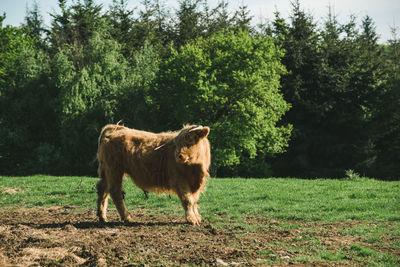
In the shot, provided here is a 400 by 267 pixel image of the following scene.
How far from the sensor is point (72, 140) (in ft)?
101

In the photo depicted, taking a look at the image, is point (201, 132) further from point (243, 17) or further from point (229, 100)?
point (243, 17)

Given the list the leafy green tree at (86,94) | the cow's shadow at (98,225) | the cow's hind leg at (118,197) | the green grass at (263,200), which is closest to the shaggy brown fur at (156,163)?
the cow's hind leg at (118,197)

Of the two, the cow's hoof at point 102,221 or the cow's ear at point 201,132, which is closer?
the cow's ear at point 201,132

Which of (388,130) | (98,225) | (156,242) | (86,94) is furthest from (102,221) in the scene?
(388,130)

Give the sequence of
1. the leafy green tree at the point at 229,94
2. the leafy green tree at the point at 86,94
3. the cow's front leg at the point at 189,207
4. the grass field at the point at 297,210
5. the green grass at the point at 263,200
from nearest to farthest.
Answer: the grass field at the point at 297,210
the cow's front leg at the point at 189,207
the green grass at the point at 263,200
the leafy green tree at the point at 229,94
the leafy green tree at the point at 86,94

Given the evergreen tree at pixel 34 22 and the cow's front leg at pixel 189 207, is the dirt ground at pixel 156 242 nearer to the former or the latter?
the cow's front leg at pixel 189 207

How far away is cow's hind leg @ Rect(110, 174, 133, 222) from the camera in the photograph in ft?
27.4

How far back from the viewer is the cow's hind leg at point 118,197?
8352 mm

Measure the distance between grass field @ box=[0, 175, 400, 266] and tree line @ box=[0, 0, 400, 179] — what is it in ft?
43.8

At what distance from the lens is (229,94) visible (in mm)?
27344

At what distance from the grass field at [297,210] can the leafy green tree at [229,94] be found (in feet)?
38.5

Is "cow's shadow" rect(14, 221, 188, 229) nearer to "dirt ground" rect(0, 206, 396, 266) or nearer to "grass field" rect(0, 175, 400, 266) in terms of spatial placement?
"dirt ground" rect(0, 206, 396, 266)

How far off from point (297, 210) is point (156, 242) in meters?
4.37

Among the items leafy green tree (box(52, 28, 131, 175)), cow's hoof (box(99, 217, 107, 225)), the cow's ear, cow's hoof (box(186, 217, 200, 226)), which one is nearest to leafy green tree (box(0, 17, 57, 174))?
leafy green tree (box(52, 28, 131, 175))
